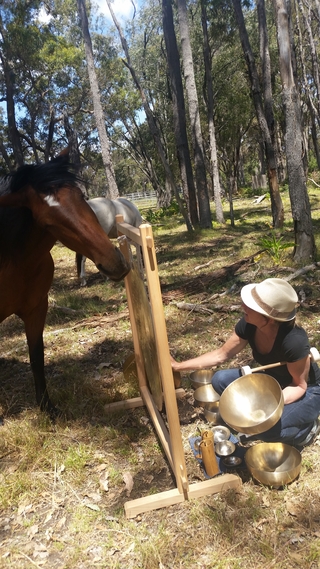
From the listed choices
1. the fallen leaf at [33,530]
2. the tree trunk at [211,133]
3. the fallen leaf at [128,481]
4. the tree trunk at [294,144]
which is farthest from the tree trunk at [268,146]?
the fallen leaf at [33,530]

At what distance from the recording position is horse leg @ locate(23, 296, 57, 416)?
2969 mm

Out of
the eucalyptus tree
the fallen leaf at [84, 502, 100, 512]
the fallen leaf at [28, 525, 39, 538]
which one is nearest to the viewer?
the fallen leaf at [28, 525, 39, 538]

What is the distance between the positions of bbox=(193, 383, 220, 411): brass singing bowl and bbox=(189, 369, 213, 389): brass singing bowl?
17 centimetres

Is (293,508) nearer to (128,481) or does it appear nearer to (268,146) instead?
(128,481)

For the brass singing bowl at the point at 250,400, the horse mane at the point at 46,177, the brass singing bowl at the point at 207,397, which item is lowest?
the brass singing bowl at the point at 207,397

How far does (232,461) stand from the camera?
96.6 inches

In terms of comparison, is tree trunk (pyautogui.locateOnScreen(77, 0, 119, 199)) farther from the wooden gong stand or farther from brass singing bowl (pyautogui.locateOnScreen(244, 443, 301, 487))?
brass singing bowl (pyautogui.locateOnScreen(244, 443, 301, 487))

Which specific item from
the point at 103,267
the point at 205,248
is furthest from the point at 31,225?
the point at 205,248

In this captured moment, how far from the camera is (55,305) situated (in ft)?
20.4

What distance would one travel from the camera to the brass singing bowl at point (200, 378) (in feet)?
11.2

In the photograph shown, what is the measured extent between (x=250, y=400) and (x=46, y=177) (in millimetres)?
1780

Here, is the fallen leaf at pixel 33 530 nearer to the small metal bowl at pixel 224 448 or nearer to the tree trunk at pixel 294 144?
the small metal bowl at pixel 224 448

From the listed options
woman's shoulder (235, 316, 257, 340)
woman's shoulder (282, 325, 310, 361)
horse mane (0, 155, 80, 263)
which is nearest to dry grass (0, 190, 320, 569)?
woman's shoulder (282, 325, 310, 361)

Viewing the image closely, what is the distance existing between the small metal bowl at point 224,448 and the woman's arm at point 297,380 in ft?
1.55
